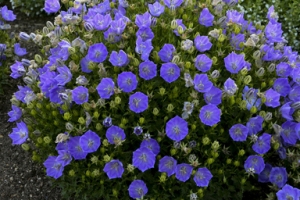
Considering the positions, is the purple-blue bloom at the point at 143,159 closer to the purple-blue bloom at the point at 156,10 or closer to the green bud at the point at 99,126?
the green bud at the point at 99,126

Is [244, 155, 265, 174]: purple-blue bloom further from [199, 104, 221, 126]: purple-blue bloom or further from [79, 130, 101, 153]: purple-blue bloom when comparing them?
[79, 130, 101, 153]: purple-blue bloom

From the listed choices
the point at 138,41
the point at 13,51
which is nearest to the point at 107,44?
the point at 138,41

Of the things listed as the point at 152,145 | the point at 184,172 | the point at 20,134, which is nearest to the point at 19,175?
Result: the point at 20,134

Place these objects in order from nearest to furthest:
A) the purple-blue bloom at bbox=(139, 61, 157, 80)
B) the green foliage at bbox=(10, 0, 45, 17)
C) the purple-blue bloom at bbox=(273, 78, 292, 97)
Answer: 1. the purple-blue bloom at bbox=(139, 61, 157, 80)
2. the purple-blue bloom at bbox=(273, 78, 292, 97)
3. the green foliage at bbox=(10, 0, 45, 17)

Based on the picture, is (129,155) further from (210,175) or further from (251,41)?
(251,41)

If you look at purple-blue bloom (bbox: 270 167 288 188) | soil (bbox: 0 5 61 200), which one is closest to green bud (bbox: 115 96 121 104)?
soil (bbox: 0 5 61 200)

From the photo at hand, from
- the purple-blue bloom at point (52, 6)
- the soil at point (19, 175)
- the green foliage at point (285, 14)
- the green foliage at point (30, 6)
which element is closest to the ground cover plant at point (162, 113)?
the purple-blue bloom at point (52, 6)

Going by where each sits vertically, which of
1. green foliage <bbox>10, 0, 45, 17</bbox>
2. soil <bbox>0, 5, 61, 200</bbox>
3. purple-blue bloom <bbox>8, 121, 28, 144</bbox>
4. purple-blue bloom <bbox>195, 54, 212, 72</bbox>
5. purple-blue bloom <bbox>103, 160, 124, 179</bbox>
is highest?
purple-blue bloom <bbox>195, 54, 212, 72</bbox>
